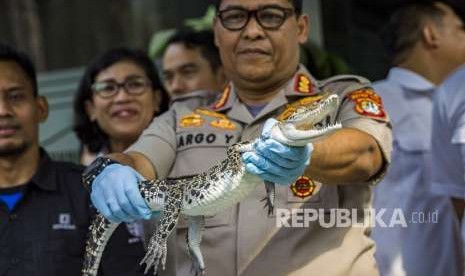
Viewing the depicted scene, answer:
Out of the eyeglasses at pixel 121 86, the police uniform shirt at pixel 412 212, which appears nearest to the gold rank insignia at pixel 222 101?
the eyeglasses at pixel 121 86

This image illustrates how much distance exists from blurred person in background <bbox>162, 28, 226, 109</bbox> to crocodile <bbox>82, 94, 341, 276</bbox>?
1.99m

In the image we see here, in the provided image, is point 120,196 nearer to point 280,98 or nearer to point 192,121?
point 192,121

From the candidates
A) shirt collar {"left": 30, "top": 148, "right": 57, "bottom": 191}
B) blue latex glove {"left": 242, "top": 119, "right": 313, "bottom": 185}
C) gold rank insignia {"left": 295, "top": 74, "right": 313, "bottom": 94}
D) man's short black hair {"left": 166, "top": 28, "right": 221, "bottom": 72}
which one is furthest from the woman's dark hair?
blue latex glove {"left": 242, "top": 119, "right": 313, "bottom": 185}

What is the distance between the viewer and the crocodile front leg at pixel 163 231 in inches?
93.2

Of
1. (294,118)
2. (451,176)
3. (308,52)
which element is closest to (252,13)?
(294,118)

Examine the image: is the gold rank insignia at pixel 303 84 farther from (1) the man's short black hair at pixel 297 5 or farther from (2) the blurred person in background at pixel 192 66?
(2) the blurred person in background at pixel 192 66

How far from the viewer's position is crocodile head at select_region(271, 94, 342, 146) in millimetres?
2168

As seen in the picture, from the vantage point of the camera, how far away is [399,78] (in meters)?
4.06

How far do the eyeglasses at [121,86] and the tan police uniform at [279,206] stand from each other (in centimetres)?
108

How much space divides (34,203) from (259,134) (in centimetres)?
98

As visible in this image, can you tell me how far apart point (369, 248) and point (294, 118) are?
0.78 metres

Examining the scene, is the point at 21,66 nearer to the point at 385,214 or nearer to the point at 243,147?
the point at 243,147

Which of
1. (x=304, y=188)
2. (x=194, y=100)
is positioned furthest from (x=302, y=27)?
(x=304, y=188)

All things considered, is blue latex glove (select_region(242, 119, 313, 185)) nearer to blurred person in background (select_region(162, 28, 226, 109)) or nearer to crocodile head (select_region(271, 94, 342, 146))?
crocodile head (select_region(271, 94, 342, 146))
